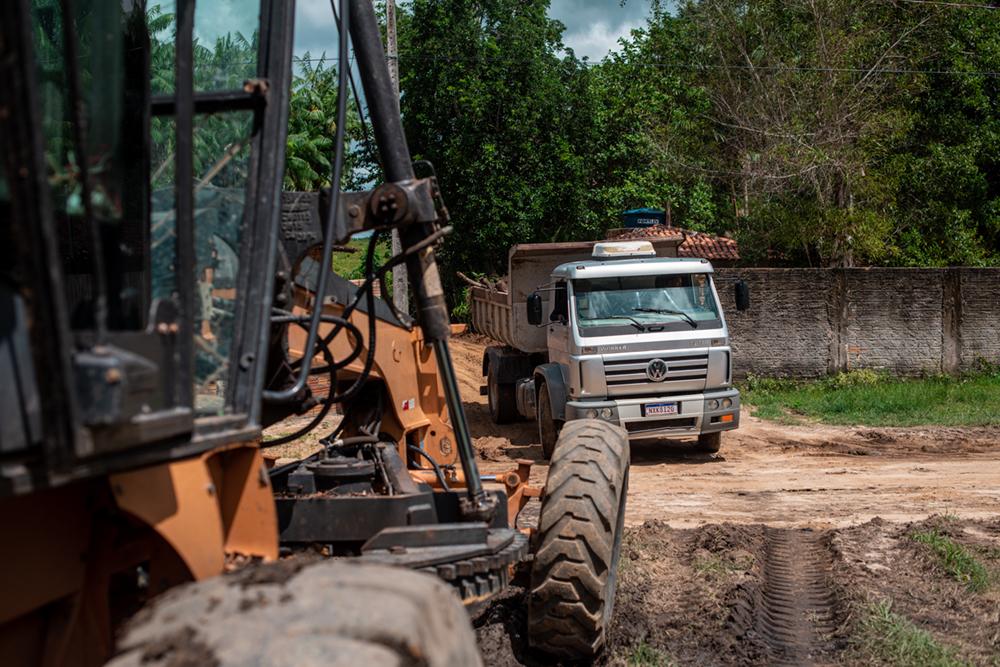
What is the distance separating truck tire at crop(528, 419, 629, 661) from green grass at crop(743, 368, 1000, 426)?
37.9 ft

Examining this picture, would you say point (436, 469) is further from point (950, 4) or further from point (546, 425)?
point (950, 4)

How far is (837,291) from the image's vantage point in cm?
1911

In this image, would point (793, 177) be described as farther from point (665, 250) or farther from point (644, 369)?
point (644, 369)

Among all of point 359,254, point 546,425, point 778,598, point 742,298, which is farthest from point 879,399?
point 359,254

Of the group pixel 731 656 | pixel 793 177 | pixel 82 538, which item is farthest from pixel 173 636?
pixel 793 177

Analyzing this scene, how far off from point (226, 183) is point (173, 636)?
1.60 meters

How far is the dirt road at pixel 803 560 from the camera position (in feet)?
18.3

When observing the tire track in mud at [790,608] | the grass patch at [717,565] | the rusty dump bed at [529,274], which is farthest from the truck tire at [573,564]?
the rusty dump bed at [529,274]

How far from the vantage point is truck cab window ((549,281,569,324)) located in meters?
13.3

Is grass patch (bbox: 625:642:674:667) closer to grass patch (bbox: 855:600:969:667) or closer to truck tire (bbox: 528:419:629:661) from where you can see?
truck tire (bbox: 528:419:629:661)

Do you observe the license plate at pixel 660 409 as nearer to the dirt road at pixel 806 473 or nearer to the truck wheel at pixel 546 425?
the dirt road at pixel 806 473

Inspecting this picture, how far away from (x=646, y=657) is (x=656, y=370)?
24.5 feet

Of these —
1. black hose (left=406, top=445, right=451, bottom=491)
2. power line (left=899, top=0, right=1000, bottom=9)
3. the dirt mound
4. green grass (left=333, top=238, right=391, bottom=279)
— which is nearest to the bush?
green grass (left=333, top=238, right=391, bottom=279)

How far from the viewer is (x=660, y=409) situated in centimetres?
1270
